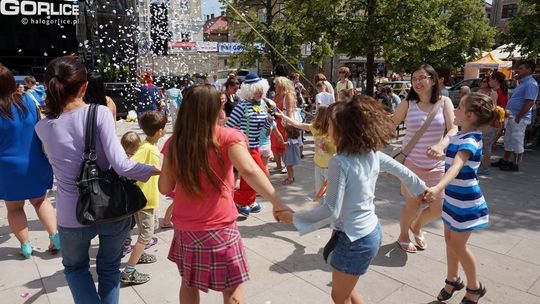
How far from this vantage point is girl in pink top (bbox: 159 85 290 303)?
2.02 meters

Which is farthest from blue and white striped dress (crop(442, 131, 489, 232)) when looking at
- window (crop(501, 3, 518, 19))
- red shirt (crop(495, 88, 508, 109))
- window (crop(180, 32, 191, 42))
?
window (crop(501, 3, 518, 19))

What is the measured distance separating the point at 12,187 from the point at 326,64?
35.9 metres

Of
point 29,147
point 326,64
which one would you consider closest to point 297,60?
point 29,147

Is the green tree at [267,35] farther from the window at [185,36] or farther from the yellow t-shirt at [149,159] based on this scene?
the yellow t-shirt at [149,159]

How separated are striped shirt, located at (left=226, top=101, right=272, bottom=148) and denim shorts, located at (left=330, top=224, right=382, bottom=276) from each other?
2721 mm

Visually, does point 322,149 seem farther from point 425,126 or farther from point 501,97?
point 501,97

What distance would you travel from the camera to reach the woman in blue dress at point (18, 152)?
335cm

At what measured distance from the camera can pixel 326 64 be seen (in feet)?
123

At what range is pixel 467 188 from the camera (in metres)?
2.74

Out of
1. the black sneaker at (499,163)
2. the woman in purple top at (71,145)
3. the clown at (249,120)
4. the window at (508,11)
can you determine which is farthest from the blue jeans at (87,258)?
the window at (508,11)

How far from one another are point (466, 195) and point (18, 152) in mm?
3638

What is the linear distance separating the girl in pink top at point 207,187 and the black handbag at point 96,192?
1.04 ft

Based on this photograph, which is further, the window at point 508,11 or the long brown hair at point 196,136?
the window at point 508,11

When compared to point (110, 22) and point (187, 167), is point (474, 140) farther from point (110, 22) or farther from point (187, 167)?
point (110, 22)
